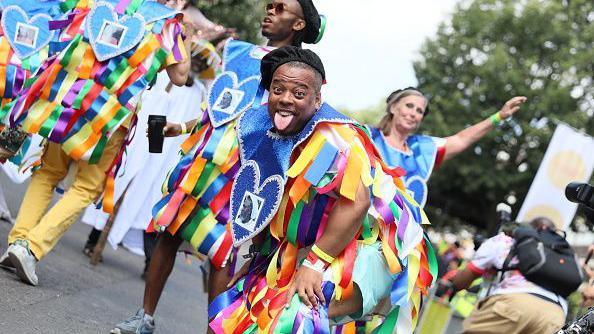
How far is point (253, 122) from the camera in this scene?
4.15 metres

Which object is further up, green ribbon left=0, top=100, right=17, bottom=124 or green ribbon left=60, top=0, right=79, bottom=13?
green ribbon left=60, top=0, right=79, bottom=13

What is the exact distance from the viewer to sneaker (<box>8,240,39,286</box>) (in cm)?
508

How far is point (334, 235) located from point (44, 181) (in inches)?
107

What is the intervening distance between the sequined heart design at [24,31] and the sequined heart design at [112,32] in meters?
0.61

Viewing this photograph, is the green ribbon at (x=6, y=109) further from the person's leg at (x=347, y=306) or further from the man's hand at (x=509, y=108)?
the man's hand at (x=509, y=108)

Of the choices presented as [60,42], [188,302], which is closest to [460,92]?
[188,302]

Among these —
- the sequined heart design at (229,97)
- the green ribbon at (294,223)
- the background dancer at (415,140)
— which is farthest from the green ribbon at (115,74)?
the green ribbon at (294,223)

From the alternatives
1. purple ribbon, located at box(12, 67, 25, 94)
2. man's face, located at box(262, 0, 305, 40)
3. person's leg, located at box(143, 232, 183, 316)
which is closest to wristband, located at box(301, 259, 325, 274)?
person's leg, located at box(143, 232, 183, 316)

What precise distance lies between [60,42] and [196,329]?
203 centimetres

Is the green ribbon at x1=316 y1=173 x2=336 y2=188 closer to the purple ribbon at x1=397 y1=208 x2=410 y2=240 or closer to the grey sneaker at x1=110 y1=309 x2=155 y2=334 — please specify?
the purple ribbon at x1=397 y1=208 x2=410 y2=240

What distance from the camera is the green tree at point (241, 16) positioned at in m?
20.5

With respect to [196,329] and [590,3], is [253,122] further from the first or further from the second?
[590,3]

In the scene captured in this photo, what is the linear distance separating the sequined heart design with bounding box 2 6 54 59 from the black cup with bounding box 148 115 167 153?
1.40m

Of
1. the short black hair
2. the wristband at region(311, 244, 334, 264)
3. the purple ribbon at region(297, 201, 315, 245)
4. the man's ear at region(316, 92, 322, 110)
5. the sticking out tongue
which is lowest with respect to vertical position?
the wristband at region(311, 244, 334, 264)
